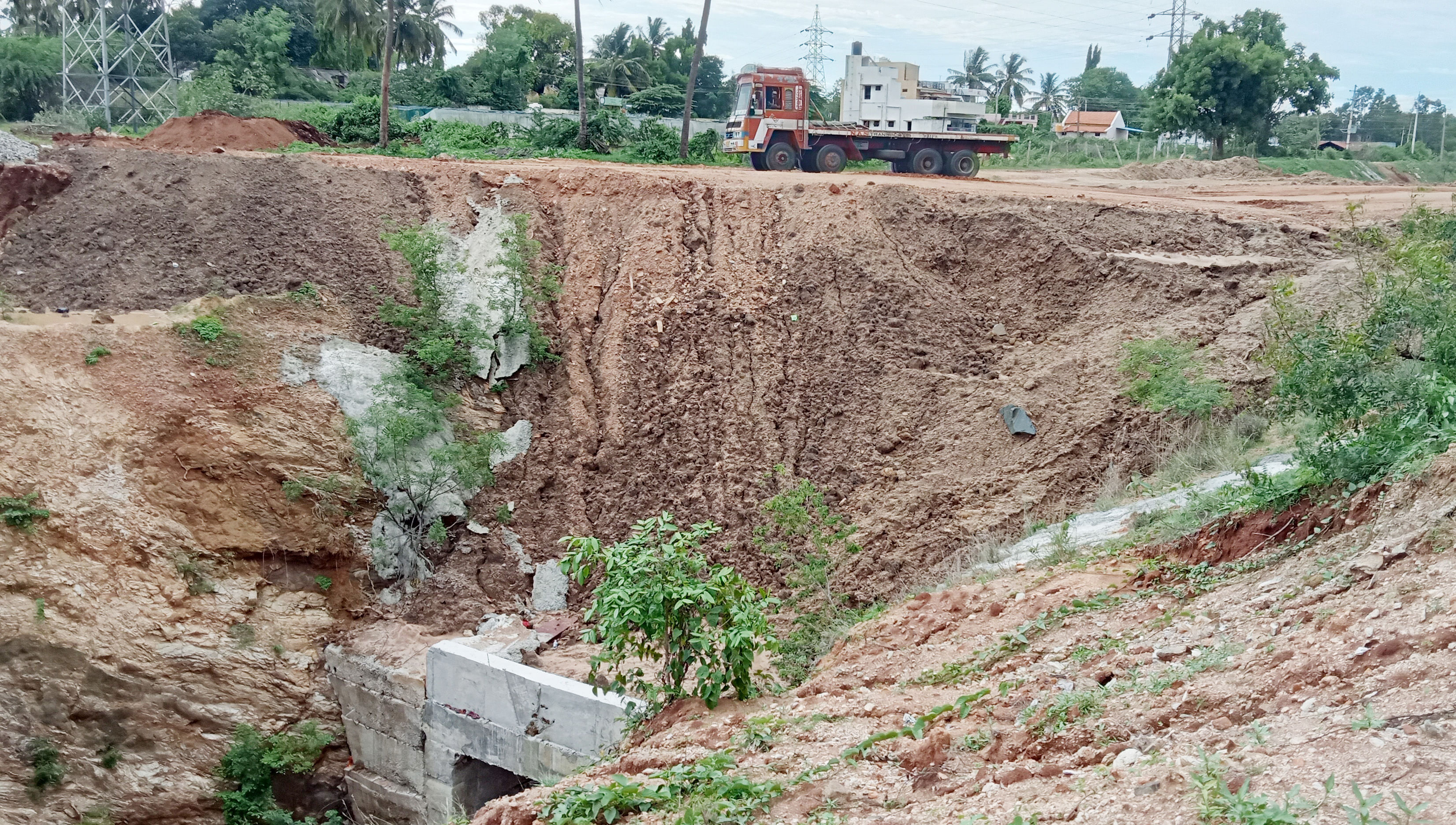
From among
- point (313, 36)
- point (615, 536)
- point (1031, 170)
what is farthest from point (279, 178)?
point (313, 36)

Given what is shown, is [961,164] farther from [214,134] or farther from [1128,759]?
[1128,759]

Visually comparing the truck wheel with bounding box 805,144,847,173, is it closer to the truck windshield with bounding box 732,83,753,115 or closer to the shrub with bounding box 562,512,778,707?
the truck windshield with bounding box 732,83,753,115

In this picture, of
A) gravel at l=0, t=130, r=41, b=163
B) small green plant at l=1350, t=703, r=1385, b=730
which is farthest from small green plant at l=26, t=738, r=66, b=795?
small green plant at l=1350, t=703, r=1385, b=730

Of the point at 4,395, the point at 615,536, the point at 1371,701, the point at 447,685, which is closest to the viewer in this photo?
the point at 1371,701

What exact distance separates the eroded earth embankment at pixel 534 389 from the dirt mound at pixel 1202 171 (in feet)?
31.6

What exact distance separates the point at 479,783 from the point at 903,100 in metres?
17.4

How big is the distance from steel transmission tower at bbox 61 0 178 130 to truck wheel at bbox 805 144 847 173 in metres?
18.5

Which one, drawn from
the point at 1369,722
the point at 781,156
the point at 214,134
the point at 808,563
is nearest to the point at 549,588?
the point at 808,563

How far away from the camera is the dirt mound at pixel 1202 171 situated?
2448cm

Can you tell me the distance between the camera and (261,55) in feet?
126

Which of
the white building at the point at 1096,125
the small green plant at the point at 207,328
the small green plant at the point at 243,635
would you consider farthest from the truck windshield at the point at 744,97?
the white building at the point at 1096,125

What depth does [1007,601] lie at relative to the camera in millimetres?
7812

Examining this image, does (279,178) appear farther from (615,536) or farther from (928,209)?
(928,209)

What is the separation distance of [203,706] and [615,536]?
194 inches
